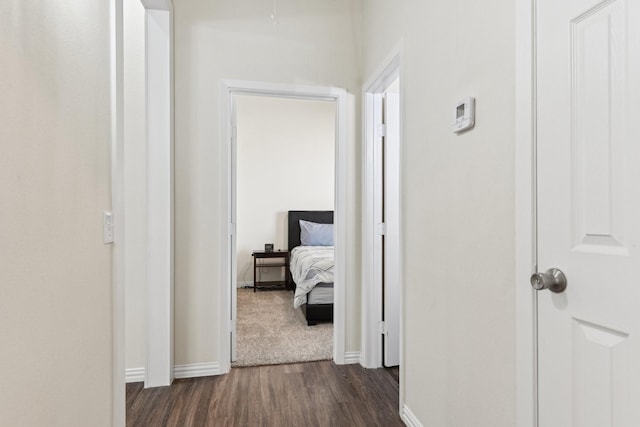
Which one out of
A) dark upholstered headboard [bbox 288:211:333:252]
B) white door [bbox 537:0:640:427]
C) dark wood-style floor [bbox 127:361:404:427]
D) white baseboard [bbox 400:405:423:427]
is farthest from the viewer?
dark upholstered headboard [bbox 288:211:333:252]

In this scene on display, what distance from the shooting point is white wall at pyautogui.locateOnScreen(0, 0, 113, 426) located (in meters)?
0.83

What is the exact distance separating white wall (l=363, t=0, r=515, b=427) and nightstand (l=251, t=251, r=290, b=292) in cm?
350

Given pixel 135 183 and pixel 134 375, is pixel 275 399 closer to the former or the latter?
pixel 134 375

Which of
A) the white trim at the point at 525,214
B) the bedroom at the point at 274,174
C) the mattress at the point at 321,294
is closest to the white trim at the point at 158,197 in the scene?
the mattress at the point at 321,294

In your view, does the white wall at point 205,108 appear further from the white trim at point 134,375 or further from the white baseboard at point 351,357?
the white baseboard at point 351,357

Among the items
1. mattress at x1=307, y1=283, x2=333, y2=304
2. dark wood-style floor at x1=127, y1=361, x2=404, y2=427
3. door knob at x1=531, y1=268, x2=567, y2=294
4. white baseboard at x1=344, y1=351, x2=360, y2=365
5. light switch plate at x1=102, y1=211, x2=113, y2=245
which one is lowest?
dark wood-style floor at x1=127, y1=361, x2=404, y2=427

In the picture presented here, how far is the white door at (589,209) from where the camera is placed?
2.62ft

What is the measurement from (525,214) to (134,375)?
255 centimetres

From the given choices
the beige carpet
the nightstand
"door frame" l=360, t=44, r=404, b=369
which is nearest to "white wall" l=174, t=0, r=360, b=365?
the beige carpet

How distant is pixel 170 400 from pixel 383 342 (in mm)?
1484

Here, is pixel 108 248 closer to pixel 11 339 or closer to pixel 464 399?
pixel 11 339

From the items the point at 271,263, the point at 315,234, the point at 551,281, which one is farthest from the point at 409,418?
the point at 271,263

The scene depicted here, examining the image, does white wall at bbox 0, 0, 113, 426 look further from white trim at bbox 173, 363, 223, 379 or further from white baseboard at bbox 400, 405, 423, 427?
white baseboard at bbox 400, 405, 423, 427

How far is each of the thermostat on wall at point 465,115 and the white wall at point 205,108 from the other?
155 cm
